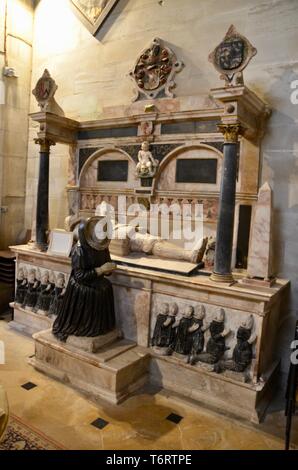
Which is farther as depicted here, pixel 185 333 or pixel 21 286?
pixel 21 286

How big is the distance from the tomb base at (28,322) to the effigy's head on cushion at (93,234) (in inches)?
64.1

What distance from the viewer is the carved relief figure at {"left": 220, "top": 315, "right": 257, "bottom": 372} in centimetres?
363

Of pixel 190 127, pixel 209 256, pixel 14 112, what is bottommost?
pixel 209 256

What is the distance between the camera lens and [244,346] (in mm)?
3637

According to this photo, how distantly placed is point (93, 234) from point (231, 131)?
178cm

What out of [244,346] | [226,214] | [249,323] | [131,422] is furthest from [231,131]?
[131,422]

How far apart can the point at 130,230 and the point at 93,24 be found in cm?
334

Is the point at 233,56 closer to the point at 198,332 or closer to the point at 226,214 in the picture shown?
the point at 226,214

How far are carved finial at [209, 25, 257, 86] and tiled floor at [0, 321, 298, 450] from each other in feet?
10.5

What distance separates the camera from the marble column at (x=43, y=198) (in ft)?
18.4

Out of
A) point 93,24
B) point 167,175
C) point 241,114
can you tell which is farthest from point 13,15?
point 241,114

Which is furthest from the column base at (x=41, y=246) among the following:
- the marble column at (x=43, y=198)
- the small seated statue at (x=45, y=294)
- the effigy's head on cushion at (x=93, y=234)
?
the effigy's head on cushion at (x=93, y=234)

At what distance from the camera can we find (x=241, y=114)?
3.87 meters

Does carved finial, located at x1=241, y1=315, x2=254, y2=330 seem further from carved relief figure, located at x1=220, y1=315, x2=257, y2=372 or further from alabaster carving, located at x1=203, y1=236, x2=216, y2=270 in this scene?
alabaster carving, located at x1=203, y1=236, x2=216, y2=270
